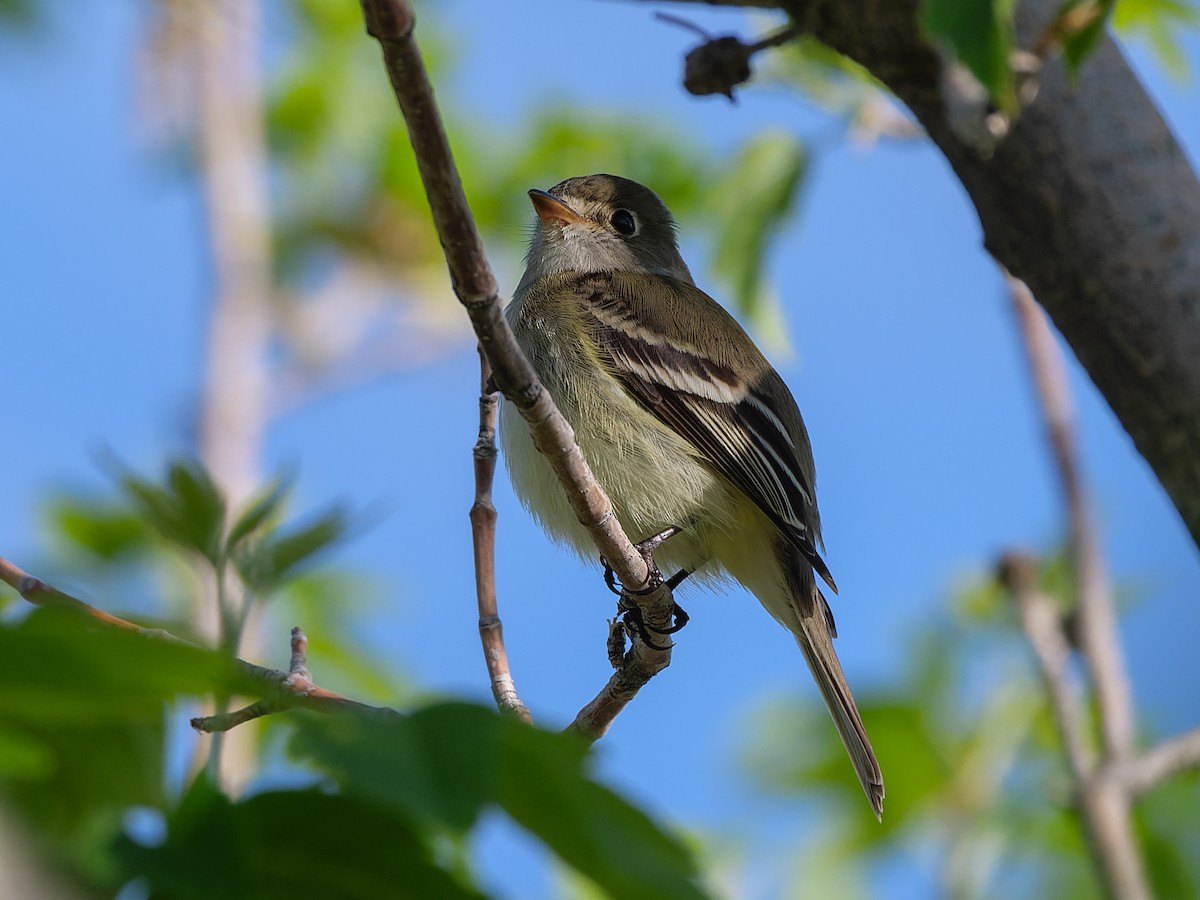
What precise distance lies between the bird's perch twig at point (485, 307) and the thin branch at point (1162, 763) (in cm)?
115

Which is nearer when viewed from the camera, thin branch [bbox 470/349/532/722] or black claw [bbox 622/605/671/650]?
thin branch [bbox 470/349/532/722]

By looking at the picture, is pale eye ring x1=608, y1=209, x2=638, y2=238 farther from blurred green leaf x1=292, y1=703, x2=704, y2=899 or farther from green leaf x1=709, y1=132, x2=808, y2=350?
blurred green leaf x1=292, y1=703, x2=704, y2=899

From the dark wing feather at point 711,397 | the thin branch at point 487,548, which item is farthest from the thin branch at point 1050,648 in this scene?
the thin branch at point 487,548

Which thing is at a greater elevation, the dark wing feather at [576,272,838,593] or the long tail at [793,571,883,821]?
the dark wing feather at [576,272,838,593]

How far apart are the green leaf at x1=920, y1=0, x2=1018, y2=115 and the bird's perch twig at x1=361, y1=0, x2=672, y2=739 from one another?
0.67 m

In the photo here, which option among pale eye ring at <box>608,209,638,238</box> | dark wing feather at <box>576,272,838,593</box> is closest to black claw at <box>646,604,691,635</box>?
dark wing feather at <box>576,272,838,593</box>

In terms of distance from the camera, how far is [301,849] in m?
0.99

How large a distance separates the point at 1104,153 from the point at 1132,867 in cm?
150

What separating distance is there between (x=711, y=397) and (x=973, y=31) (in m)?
2.28

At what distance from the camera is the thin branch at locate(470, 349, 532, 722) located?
2590mm

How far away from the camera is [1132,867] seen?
2.83m

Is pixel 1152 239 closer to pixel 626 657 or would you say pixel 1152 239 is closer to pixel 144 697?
pixel 626 657

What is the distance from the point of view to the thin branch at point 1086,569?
3.11 metres

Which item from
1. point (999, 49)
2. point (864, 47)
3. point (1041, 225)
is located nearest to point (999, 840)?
point (1041, 225)
